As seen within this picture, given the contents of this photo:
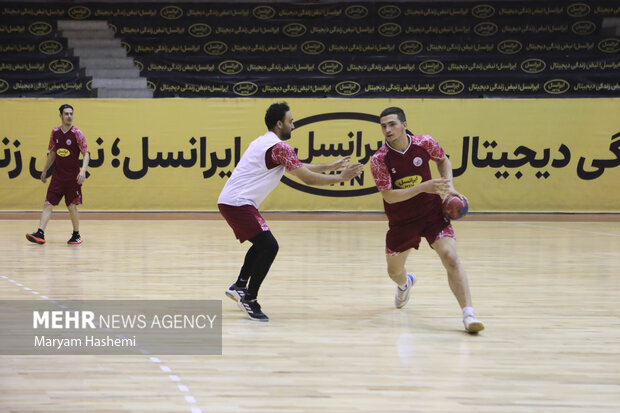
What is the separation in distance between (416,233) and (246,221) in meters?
1.32

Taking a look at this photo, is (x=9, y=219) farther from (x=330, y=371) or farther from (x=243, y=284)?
(x=330, y=371)

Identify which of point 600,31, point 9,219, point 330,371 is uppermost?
point 600,31

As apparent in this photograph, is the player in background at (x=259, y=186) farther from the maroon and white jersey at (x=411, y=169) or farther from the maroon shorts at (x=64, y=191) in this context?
the maroon shorts at (x=64, y=191)

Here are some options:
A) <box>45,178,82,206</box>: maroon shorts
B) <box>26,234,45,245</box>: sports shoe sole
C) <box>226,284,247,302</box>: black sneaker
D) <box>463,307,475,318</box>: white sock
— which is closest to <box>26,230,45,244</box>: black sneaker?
<box>26,234,45,245</box>: sports shoe sole

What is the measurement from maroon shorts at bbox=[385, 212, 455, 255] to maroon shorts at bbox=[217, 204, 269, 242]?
1032 millimetres

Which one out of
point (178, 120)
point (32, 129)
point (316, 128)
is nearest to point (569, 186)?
point (316, 128)

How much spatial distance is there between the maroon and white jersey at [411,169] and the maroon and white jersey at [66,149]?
21.5 ft

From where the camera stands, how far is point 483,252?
36.3ft

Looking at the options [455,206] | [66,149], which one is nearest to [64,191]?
[66,149]

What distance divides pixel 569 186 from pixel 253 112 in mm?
6629

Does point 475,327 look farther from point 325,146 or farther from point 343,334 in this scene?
point 325,146

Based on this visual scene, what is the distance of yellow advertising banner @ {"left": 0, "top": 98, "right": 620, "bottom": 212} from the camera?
16.5 metres

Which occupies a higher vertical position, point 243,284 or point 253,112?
point 253,112

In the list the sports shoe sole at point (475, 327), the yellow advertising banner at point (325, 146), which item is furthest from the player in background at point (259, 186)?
the yellow advertising banner at point (325, 146)
